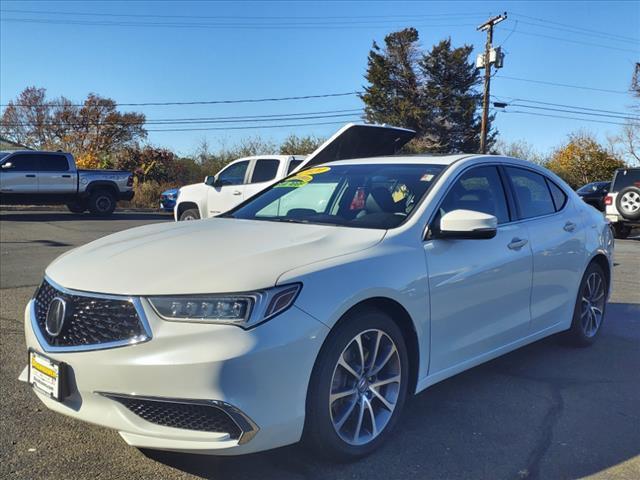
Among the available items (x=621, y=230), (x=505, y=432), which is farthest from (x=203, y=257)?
(x=621, y=230)

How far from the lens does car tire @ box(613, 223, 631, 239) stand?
16078 mm

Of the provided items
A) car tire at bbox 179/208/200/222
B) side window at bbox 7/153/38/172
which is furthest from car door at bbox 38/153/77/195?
car tire at bbox 179/208/200/222

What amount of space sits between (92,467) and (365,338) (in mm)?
1505

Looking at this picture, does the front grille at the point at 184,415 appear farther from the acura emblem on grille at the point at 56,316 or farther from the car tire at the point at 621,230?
the car tire at the point at 621,230

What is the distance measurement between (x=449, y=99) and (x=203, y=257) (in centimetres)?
4470

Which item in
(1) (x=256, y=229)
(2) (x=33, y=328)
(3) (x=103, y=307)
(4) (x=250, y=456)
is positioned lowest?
(4) (x=250, y=456)

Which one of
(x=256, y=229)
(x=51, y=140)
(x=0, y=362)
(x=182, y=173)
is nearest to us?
(x=256, y=229)

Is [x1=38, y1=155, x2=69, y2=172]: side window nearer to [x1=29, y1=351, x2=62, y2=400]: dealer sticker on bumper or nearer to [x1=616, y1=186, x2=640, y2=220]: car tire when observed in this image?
[x1=616, y1=186, x2=640, y2=220]: car tire

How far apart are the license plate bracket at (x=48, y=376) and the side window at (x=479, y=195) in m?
2.32

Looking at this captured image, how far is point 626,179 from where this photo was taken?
49.9 ft

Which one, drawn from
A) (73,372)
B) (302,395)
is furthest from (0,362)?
(302,395)

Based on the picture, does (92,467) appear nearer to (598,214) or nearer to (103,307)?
(103,307)

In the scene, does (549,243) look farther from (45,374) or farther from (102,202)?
(102,202)

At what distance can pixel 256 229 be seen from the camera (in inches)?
142
